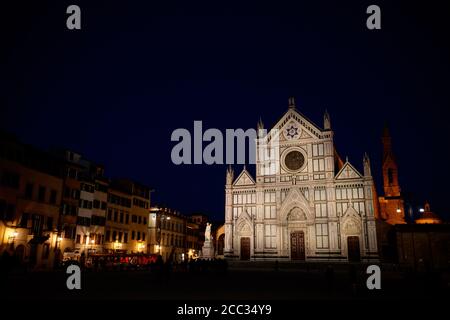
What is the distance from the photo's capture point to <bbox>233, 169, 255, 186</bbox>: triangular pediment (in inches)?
2101

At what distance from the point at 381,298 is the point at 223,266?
16.8 meters

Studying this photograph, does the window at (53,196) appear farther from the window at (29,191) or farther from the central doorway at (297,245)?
Answer: the central doorway at (297,245)

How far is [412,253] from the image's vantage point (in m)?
40.4

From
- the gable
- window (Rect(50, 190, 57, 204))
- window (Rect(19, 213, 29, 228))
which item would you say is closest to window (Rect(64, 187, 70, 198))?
window (Rect(50, 190, 57, 204))

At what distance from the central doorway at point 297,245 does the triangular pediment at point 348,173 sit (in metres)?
9.39

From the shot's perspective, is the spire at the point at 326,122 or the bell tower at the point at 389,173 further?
the bell tower at the point at 389,173

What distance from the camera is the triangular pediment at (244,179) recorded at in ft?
175

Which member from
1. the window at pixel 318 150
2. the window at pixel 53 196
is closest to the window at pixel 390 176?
the window at pixel 318 150

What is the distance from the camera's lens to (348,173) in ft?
158

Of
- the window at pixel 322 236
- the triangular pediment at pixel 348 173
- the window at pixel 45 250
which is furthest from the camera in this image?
the triangular pediment at pixel 348 173

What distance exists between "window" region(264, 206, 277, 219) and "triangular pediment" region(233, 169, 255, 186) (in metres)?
4.59

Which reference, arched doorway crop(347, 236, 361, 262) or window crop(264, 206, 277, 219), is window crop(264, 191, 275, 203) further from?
arched doorway crop(347, 236, 361, 262)

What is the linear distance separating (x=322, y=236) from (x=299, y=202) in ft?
Answer: 17.9
